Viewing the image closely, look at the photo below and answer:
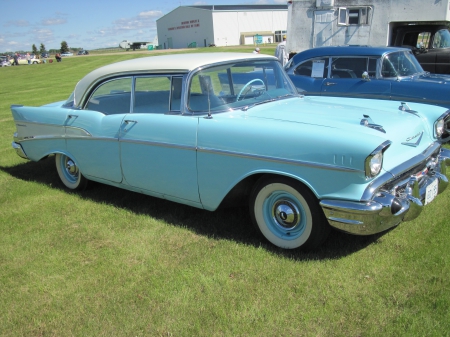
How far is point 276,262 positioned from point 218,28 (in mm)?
66478

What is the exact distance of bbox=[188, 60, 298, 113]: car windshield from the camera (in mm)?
3666

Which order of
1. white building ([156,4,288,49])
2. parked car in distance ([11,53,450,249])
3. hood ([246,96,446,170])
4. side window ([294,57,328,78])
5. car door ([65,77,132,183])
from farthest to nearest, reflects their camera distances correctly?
white building ([156,4,288,49])
side window ([294,57,328,78])
car door ([65,77,132,183])
hood ([246,96,446,170])
parked car in distance ([11,53,450,249])

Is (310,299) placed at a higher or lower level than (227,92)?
lower

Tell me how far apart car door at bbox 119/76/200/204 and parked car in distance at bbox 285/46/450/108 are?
12.2 feet

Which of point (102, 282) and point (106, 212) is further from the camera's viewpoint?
point (106, 212)

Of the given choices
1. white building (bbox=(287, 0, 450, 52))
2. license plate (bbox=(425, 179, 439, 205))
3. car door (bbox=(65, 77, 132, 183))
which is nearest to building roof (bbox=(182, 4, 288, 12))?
white building (bbox=(287, 0, 450, 52))

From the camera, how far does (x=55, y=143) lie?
15.9 feet

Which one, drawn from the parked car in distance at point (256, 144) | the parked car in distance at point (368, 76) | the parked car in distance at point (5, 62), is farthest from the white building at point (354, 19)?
the parked car in distance at point (5, 62)

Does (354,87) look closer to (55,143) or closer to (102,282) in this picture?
(55,143)

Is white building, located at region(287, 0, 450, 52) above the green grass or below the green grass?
above

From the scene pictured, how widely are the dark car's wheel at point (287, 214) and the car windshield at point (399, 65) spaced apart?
13.7 ft

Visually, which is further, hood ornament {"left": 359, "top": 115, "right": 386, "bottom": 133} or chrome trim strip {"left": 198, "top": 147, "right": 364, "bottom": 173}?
hood ornament {"left": 359, "top": 115, "right": 386, "bottom": 133}

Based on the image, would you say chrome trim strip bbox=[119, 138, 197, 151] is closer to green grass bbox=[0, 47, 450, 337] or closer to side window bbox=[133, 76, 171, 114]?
side window bbox=[133, 76, 171, 114]

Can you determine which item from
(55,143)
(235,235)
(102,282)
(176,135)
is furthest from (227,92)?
(55,143)
